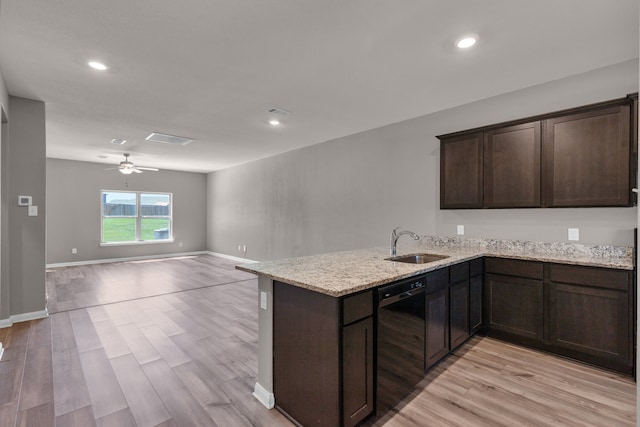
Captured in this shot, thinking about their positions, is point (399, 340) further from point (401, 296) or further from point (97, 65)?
point (97, 65)

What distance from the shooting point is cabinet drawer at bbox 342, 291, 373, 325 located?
1.65m

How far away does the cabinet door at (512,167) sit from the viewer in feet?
9.87

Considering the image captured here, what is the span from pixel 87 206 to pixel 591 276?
9590mm

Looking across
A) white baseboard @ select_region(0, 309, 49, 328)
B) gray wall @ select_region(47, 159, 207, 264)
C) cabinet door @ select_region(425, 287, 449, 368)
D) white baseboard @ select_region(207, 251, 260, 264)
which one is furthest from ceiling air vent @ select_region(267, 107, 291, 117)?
gray wall @ select_region(47, 159, 207, 264)

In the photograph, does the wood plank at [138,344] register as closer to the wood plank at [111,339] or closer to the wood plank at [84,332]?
the wood plank at [111,339]

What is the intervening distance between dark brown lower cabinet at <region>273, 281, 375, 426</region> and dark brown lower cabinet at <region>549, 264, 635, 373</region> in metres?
1.97

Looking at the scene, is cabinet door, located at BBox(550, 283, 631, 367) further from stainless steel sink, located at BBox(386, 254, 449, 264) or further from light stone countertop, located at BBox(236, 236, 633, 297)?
stainless steel sink, located at BBox(386, 254, 449, 264)

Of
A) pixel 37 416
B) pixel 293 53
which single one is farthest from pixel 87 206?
pixel 293 53

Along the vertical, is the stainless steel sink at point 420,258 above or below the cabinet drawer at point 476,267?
above

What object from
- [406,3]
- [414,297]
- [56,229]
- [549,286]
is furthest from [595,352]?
[56,229]

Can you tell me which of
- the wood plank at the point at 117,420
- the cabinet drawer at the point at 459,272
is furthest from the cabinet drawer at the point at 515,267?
the wood plank at the point at 117,420

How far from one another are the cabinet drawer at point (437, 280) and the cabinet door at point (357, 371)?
74 cm

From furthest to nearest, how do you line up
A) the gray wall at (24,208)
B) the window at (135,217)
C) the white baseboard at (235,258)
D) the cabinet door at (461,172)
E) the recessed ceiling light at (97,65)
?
the window at (135,217) < the white baseboard at (235,258) < the gray wall at (24,208) < the cabinet door at (461,172) < the recessed ceiling light at (97,65)

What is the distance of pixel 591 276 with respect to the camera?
8.16ft
